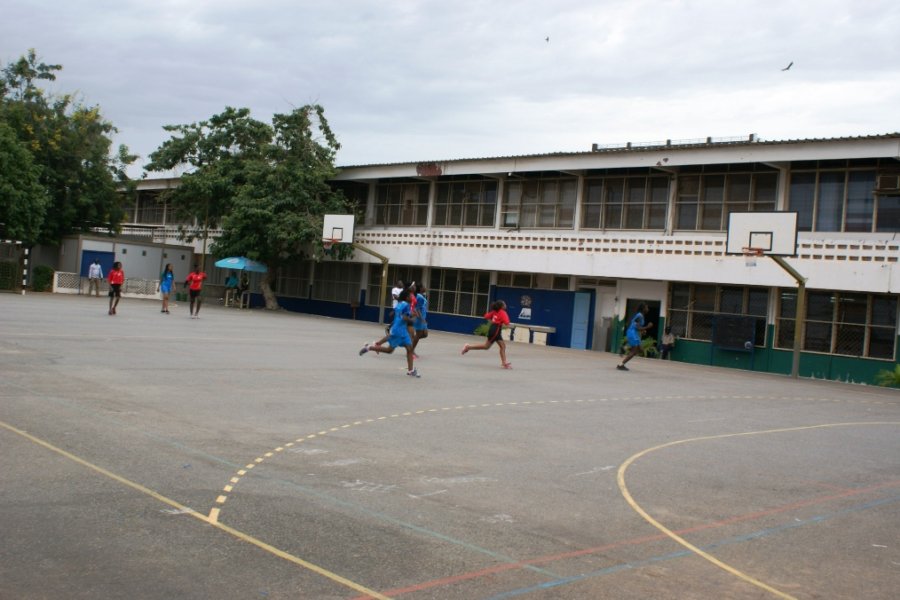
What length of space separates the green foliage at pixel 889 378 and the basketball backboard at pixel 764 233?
4.48 m

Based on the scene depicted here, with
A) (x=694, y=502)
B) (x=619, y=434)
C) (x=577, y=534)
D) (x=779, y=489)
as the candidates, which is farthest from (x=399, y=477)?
(x=619, y=434)

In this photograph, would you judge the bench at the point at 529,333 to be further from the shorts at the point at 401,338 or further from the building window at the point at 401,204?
the shorts at the point at 401,338

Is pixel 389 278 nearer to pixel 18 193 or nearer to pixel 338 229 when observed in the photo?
pixel 338 229

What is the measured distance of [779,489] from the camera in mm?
9383

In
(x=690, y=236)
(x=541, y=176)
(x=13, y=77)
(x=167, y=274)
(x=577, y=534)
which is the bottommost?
(x=577, y=534)

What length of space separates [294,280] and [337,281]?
3963mm

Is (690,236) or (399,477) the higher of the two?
(690,236)

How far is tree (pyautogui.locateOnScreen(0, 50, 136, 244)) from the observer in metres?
47.9

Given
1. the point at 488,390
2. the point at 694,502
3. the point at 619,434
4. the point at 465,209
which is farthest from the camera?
the point at 465,209

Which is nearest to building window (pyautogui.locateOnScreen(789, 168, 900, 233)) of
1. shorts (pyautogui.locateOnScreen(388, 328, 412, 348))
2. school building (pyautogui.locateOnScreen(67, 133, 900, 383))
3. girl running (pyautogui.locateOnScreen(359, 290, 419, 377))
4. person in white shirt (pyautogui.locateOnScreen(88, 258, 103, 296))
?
school building (pyautogui.locateOnScreen(67, 133, 900, 383))

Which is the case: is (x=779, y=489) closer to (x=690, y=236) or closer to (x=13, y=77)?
(x=690, y=236)

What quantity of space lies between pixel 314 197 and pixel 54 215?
14.7 metres

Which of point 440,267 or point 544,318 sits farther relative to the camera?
point 440,267

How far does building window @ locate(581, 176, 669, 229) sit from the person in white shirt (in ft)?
75.2
